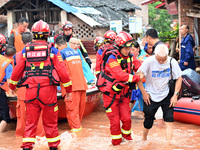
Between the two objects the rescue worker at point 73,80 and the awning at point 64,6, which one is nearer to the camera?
the rescue worker at point 73,80

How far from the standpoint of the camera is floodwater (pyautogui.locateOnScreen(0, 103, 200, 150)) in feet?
18.6

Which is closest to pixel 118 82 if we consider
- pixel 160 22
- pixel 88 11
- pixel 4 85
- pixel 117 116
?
pixel 117 116

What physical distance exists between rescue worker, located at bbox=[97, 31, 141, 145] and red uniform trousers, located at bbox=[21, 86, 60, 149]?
2.94ft

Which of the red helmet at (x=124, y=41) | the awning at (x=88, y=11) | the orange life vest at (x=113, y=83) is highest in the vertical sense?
the awning at (x=88, y=11)

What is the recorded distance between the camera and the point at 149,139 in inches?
241

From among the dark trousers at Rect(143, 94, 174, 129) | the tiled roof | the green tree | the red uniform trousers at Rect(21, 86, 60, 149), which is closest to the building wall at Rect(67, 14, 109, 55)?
the tiled roof

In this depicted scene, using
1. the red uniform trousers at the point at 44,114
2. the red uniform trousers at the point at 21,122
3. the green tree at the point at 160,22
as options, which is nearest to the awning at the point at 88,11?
the green tree at the point at 160,22

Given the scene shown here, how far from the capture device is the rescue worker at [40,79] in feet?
17.1

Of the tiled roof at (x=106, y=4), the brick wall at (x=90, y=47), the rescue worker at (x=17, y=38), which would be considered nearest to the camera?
the rescue worker at (x=17, y=38)

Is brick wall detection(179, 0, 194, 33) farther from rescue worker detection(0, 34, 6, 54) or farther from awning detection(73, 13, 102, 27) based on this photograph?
awning detection(73, 13, 102, 27)

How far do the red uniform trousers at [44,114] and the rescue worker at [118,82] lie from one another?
0.90m

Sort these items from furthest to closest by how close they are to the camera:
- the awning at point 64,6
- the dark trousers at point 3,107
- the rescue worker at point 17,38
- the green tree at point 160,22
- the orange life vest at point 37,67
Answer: the green tree at point 160,22, the awning at point 64,6, the rescue worker at point 17,38, the dark trousers at point 3,107, the orange life vest at point 37,67

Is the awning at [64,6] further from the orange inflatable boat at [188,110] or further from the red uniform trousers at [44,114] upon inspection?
the red uniform trousers at [44,114]

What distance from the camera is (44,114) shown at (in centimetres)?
538
